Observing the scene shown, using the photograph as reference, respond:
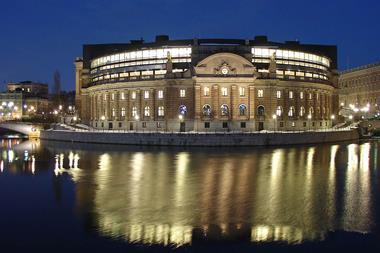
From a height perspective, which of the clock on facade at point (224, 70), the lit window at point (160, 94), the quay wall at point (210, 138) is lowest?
the quay wall at point (210, 138)

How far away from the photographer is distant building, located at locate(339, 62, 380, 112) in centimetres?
15288

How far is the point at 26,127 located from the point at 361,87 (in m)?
118

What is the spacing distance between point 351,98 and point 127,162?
135m

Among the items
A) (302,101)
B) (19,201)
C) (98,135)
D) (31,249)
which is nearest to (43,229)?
(31,249)

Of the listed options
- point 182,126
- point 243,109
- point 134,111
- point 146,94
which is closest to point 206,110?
point 182,126

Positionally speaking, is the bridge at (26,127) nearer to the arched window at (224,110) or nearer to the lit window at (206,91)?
the lit window at (206,91)

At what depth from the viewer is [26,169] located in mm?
51781

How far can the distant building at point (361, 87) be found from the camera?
153 metres

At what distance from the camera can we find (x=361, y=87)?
16325cm

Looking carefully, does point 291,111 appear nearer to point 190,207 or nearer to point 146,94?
point 146,94

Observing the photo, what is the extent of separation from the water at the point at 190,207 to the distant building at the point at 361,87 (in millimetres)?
111258

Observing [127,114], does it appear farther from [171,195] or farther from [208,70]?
[171,195]

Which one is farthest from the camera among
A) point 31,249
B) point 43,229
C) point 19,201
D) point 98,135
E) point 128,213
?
point 98,135

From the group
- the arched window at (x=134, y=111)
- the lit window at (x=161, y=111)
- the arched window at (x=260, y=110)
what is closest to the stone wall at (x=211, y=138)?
the arched window at (x=260, y=110)
